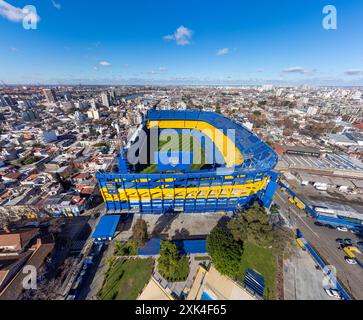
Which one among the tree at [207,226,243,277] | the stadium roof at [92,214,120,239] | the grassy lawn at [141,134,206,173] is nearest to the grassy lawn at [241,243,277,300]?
the tree at [207,226,243,277]

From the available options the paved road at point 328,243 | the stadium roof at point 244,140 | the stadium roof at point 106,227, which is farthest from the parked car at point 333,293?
the stadium roof at point 106,227

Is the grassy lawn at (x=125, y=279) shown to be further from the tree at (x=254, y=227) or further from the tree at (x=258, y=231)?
the tree at (x=258, y=231)

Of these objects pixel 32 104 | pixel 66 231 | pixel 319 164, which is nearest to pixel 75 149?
pixel 66 231

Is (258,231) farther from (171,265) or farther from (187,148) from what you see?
(187,148)

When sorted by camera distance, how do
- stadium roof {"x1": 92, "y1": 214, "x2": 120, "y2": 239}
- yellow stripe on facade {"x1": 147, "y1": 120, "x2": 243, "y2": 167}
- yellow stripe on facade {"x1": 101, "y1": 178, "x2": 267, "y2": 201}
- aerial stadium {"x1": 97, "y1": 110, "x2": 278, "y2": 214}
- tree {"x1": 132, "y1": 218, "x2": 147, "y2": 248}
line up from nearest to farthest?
tree {"x1": 132, "y1": 218, "x2": 147, "y2": 248} < stadium roof {"x1": 92, "y1": 214, "x2": 120, "y2": 239} < aerial stadium {"x1": 97, "y1": 110, "x2": 278, "y2": 214} < yellow stripe on facade {"x1": 101, "y1": 178, "x2": 267, "y2": 201} < yellow stripe on facade {"x1": 147, "y1": 120, "x2": 243, "y2": 167}

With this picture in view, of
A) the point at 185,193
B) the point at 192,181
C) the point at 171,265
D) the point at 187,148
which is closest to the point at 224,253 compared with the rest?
the point at 171,265

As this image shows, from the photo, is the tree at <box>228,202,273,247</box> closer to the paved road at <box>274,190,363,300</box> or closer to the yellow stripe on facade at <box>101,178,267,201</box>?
the yellow stripe on facade at <box>101,178,267,201</box>
